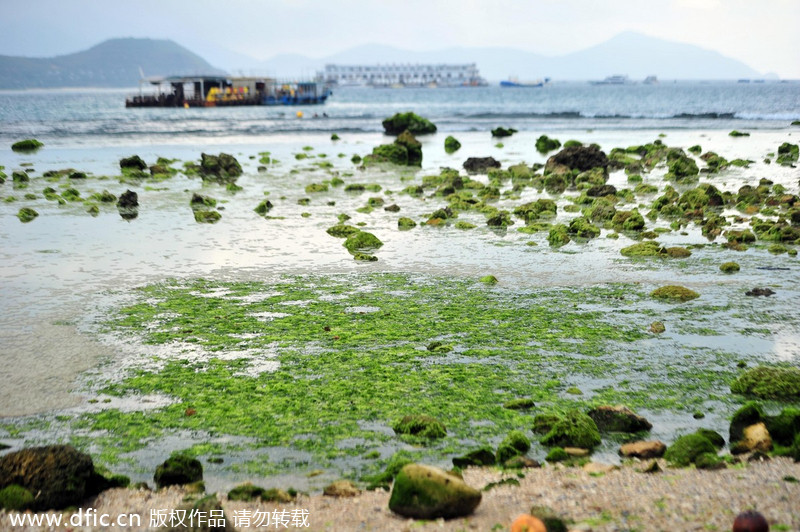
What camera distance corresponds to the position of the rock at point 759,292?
1436cm

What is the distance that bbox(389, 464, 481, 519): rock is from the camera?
666 centimetres

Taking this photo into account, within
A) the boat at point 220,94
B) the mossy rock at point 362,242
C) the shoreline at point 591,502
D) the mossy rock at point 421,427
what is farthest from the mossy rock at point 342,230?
the boat at point 220,94

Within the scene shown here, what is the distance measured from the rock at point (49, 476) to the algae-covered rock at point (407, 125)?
59159 mm

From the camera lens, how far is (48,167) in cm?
3919

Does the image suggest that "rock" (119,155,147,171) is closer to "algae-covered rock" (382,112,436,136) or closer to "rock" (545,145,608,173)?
"rock" (545,145,608,173)

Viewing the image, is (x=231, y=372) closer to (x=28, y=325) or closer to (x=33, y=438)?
(x=33, y=438)

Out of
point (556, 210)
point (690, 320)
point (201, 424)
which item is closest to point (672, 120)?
point (556, 210)

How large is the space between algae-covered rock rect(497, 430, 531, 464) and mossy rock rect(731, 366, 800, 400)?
3.37 m

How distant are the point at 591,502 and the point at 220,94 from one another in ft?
407

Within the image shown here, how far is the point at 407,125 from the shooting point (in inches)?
2584

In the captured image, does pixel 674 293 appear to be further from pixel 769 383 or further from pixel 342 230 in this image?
pixel 342 230

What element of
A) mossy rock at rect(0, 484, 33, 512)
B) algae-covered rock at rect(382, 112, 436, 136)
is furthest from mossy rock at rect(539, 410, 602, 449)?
algae-covered rock at rect(382, 112, 436, 136)

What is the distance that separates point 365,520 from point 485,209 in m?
18.5

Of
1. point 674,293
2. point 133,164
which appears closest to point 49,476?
point 674,293
